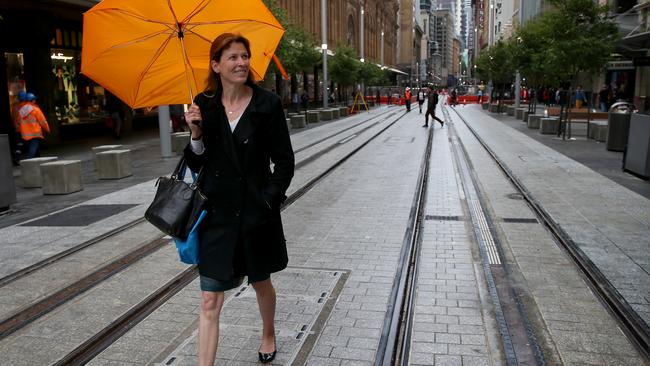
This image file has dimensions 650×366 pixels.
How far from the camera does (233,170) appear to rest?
327 centimetres

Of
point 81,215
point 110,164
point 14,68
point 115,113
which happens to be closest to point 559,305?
point 81,215

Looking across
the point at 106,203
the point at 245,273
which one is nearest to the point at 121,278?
the point at 245,273

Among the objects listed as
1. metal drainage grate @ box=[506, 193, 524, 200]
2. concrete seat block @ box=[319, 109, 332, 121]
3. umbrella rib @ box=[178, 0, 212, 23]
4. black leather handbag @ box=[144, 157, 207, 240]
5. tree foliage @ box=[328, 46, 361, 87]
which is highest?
tree foliage @ box=[328, 46, 361, 87]

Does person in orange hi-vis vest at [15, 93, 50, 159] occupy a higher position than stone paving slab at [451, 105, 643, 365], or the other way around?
person in orange hi-vis vest at [15, 93, 50, 159]

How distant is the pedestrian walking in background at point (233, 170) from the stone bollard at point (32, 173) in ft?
31.5

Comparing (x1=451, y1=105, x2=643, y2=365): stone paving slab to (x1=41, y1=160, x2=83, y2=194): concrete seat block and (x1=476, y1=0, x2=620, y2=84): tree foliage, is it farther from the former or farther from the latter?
(x1=476, y1=0, x2=620, y2=84): tree foliage

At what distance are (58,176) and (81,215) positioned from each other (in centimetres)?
237

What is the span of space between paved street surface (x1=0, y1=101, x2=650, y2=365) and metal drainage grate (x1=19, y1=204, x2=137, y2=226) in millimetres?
43

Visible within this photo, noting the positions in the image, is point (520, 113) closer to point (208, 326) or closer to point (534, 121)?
point (534, 121)

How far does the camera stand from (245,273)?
11.1 feet

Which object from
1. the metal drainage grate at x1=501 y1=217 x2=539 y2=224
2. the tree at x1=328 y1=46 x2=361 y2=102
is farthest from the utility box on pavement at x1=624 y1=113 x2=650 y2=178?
the tree at x1=328 y1=46 x2=361 y2=102

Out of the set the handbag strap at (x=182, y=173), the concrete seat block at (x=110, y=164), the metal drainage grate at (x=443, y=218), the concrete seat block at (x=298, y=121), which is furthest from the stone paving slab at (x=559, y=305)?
the concrete seat block at (x=298, y=121)

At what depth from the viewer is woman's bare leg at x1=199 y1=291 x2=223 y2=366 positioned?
3.35 meters

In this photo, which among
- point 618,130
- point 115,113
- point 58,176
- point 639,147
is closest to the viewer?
point 58,176
